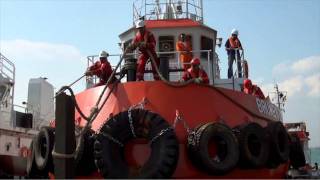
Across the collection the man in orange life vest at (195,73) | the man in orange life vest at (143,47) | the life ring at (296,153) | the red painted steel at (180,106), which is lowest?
the life ring at (296,153)

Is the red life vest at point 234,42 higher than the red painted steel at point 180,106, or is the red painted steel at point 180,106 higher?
the red life vest at point 234,42

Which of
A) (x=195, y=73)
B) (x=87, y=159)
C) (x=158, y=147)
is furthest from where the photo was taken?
(x=195, y=73)

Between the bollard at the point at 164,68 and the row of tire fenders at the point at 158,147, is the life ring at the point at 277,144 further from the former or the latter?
the bollard at the point at 164,68

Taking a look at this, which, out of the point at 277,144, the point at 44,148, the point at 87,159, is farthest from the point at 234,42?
the point at 44,148

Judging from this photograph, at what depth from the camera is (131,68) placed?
23.6 ft

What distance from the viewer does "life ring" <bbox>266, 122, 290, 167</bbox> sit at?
733 cm

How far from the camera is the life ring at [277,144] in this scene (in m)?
7.33

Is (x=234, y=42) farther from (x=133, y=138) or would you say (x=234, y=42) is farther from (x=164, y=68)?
(x=133, y=138)

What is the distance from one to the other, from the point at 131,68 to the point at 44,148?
1.98m

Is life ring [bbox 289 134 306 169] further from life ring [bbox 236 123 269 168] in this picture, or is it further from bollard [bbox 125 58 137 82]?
bollard [bbox 125 58 137 82]

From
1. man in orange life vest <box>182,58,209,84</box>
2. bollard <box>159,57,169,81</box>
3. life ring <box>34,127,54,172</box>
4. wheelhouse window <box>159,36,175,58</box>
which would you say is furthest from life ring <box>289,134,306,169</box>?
life ring <box>34,127,54,172</box>

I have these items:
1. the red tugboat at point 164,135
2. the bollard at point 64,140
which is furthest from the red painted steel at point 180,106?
the bollard at point 64,140

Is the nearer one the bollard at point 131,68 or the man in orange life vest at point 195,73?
the bollard at point 131,68

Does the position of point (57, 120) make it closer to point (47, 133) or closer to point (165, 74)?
point (47, 133)
